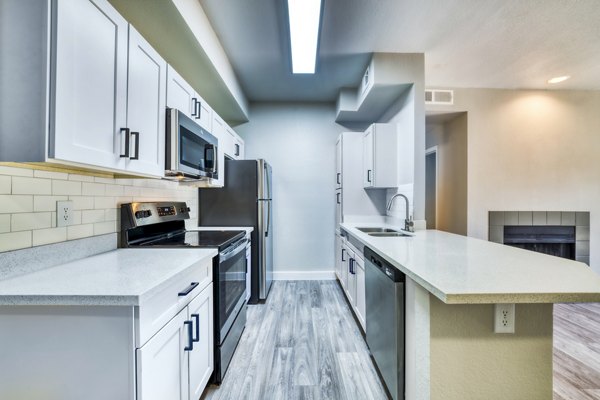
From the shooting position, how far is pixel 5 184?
3.43 ft

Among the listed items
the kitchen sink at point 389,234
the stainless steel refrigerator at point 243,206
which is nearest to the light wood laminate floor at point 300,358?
the stainless steel refrigerator at point 243,206

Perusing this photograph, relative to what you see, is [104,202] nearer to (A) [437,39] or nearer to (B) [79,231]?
(B) [79,231]

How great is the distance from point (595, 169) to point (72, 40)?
5.32 meters

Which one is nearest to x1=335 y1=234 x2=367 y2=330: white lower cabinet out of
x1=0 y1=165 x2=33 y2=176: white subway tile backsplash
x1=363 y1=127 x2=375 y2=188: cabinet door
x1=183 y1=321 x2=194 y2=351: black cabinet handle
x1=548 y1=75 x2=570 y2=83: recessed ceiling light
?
x1=363 y1=127 x2=375 y2=188: cabinet door

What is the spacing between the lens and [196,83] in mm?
2629

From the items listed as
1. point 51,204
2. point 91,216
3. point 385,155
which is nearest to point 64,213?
point 51,204

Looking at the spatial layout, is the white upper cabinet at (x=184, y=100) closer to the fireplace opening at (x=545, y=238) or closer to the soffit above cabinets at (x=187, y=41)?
the soffit above cabinets at (x=187, y=41)

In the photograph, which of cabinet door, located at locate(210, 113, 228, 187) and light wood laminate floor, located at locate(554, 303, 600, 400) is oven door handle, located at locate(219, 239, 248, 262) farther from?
light wood laminate floor, located at locate(554, 303, 600, 400)

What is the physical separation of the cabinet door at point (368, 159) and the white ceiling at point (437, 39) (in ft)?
2.30

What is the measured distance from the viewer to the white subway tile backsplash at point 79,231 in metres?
1.33

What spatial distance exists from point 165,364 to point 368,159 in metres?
2.77

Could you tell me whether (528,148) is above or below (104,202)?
above

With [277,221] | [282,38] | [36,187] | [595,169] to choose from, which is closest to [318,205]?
[277,221]

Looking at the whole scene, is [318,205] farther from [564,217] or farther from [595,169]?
[595,169]
